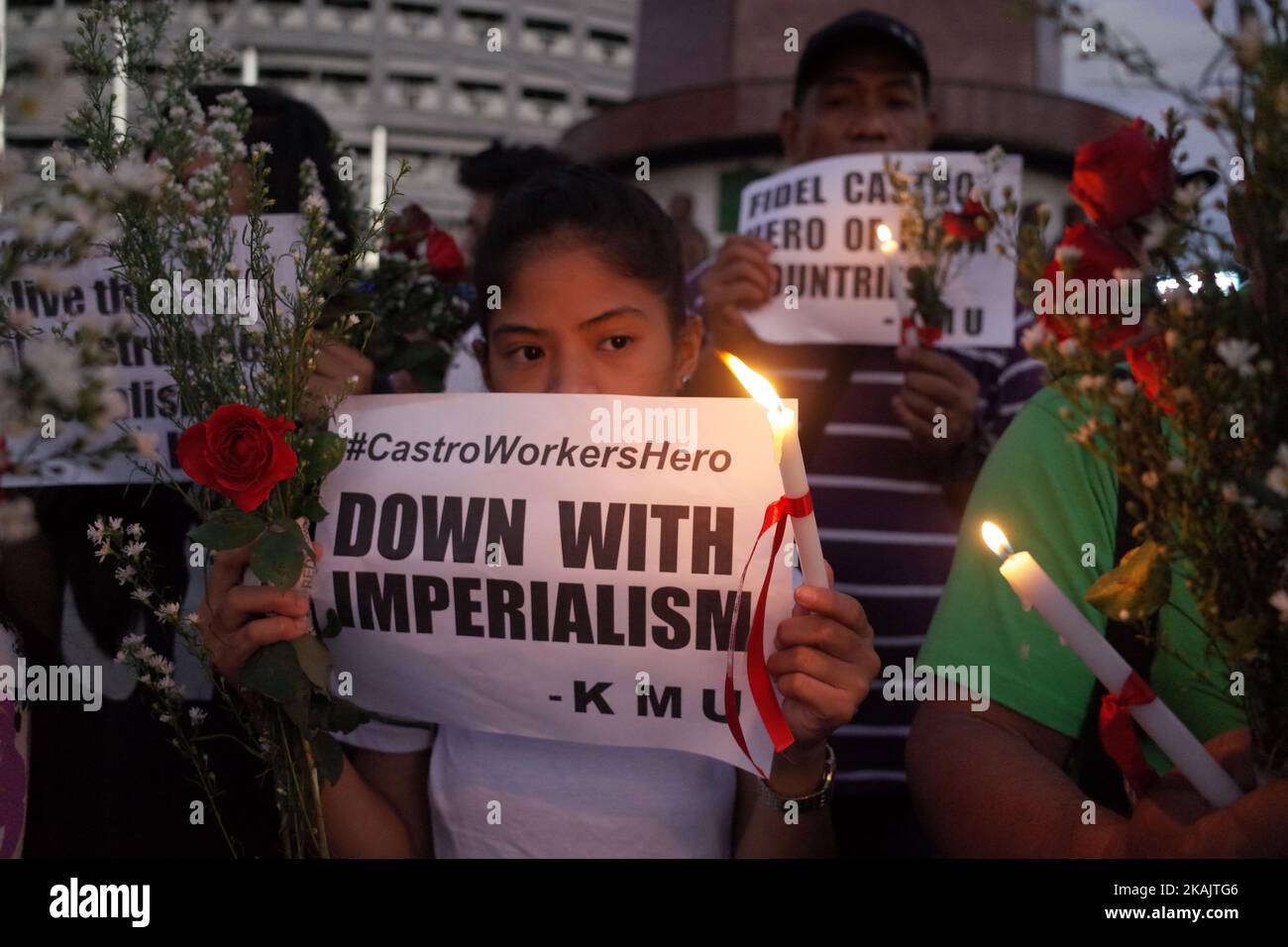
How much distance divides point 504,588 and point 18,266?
35.4 inches

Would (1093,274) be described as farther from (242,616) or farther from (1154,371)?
(242,616)

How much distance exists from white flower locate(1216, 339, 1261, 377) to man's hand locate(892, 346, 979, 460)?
1.73 meters

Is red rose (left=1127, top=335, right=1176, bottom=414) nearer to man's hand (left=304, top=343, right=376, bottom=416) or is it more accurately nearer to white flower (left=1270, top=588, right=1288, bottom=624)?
white flower (left=1270, top=588, right=1288, bottom=624)

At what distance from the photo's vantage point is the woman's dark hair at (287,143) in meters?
2.61

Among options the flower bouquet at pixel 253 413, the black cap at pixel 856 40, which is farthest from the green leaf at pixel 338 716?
the black cap at pixel 856 40

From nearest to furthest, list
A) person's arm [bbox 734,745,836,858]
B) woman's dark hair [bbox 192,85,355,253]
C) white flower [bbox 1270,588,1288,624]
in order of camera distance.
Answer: white flower [bbox 1270,588,1288,624] < person's arm [bbox 734,745,836,858] < woman's dark hair [bbox 192,85,355,253]

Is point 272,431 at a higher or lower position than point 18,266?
lower

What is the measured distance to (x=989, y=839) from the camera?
1482 millimetres

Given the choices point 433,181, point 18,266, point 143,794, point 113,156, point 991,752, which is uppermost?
point 433,181

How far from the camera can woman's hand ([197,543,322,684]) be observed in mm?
1542

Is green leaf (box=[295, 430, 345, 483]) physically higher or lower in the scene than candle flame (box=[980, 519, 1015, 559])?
higher

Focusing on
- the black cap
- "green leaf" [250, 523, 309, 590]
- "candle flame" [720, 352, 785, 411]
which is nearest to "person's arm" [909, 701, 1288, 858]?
"candle flame" [720, 352, 785, 411]
